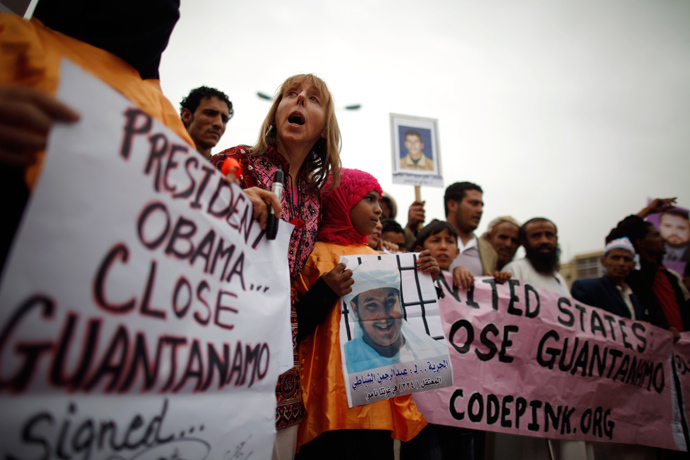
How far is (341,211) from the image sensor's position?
222 cm

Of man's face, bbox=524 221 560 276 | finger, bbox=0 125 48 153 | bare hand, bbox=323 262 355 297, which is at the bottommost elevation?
bare hand, bbox=323 262 355 297

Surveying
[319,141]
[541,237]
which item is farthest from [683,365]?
[319,141]

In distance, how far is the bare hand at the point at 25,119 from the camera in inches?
25.5

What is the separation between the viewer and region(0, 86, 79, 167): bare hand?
648 millimetres

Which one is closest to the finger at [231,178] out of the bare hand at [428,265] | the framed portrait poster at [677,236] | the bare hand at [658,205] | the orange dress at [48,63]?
the orange dress at [48,63]

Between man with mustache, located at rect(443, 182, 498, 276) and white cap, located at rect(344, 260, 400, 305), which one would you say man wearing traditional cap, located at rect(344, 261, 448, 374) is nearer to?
white cap, located at rect(344, 260, 400, 305)

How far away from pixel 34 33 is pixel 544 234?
Result: 416 centimetres

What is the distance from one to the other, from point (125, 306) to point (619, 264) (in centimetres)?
448

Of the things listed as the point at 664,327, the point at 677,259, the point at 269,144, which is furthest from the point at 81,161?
the point at 677,259

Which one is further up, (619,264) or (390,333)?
(619,264)

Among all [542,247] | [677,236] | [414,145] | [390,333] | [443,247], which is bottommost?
[390,333]

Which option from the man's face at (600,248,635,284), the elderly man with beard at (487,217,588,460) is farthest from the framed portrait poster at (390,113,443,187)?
the man's face at (600,248,635,284)

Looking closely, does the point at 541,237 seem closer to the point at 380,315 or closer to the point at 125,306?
the point at 380,315

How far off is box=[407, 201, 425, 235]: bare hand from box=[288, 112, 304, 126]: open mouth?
2559 millimetres
